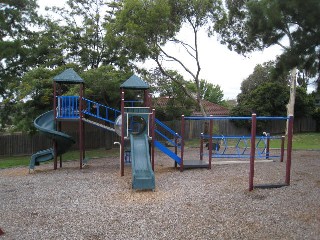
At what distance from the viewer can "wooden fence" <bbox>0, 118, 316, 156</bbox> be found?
22.5m

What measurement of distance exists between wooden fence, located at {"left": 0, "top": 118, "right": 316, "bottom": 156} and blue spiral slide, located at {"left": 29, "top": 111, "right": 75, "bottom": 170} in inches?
290

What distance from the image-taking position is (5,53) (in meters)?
20.5

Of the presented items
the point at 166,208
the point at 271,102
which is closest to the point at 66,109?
the point at 166,208

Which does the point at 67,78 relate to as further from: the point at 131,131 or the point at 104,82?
the point at 104,82

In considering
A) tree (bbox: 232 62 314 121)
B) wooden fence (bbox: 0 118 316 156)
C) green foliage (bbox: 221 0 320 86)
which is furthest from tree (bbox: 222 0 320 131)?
tree (bbox: 232 62 314 121)

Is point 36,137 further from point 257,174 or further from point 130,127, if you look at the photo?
point 257,174

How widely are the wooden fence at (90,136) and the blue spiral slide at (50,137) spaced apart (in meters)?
7.37

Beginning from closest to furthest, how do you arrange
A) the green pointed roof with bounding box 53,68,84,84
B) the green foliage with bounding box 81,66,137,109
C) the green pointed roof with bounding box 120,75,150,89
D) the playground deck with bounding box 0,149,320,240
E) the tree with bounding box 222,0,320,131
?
the playground deck with bounding box 0,149,320,240 → the tree with bounding box 222,0,320,131 → the green pointed roof with bounding box 120,75,150,89 → the green pointed roof with bounding box 53,68,84,84 → the green foliage with bounding box 81,66,137,109

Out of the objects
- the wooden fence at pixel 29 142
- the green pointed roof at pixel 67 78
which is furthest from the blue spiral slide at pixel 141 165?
the wooden fence at pixel 29 142

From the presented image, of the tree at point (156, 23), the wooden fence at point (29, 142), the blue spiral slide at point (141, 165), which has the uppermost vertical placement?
the tree at point (156, 23)

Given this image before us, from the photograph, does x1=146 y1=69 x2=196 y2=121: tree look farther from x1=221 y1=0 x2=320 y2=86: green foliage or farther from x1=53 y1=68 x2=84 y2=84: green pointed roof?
x1=221 y1=0 x2=320 y2=86: green foliage

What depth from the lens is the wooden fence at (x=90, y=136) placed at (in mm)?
22453

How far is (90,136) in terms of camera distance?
81.8 ft

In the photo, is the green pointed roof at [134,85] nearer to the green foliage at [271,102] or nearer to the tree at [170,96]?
the tree at [170,96]
